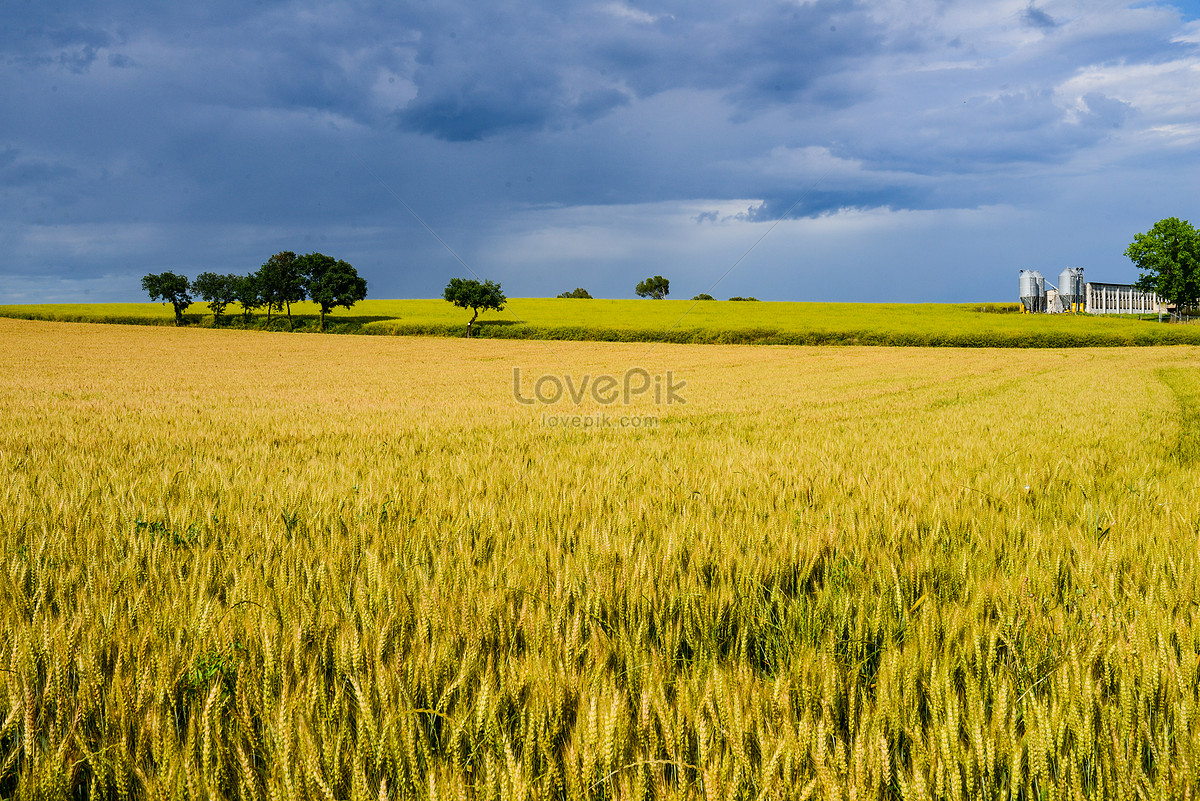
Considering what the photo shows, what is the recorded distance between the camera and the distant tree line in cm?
7756

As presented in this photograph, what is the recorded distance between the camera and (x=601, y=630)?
197cm

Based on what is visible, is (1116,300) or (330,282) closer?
(330,282)

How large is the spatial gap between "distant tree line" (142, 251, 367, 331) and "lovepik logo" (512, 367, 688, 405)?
64.9 meters

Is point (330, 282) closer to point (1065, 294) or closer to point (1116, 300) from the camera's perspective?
point (1065, 294)

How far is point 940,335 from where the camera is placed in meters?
54.5

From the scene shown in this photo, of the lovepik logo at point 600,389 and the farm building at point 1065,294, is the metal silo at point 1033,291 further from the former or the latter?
the lovepik logo at point 600,389

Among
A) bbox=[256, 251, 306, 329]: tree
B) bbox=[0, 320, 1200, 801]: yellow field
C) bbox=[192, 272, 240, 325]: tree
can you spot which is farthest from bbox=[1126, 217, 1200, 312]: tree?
bbox=[192, 272, 240, 325]: tree

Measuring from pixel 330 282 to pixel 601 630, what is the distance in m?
83.6

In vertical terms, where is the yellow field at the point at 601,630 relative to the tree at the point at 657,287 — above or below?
below

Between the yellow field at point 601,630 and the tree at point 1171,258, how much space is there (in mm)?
95372

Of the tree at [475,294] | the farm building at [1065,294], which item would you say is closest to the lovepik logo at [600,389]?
the tree at [475,294]

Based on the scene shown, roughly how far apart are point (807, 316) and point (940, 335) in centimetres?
1634

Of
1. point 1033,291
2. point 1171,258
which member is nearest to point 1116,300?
point 1033,291

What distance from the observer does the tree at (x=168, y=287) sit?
79750 mm
